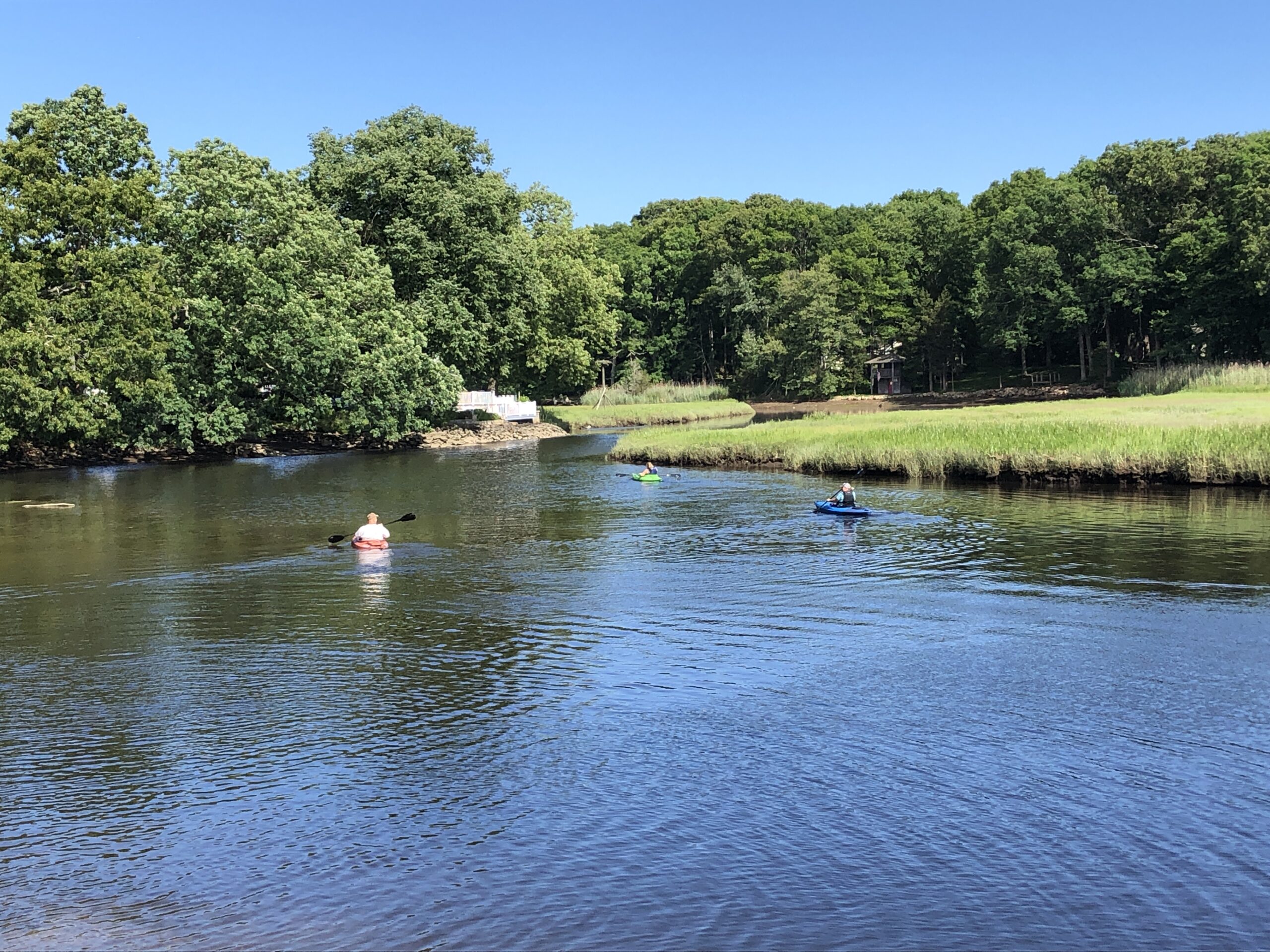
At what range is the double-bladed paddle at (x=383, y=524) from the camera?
30.2 m

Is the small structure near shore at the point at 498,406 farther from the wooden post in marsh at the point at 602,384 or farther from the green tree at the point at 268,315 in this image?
the green tree at the point at 268,315

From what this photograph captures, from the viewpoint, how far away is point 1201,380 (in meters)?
74.2

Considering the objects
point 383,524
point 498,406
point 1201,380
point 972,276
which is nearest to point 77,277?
point 383,524

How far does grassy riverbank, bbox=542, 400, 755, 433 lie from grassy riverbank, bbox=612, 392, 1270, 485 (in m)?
32.7

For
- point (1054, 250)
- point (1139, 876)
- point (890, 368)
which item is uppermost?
point (1054, 250)

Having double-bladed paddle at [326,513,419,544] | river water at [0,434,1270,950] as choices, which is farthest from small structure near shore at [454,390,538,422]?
river water at [0,434,1270,950]

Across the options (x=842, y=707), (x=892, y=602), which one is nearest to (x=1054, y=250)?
(x=892, y=602)

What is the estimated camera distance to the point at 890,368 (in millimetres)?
125250

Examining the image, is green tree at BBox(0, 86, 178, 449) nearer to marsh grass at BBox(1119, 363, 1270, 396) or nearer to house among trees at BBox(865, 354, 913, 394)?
marsh grass at BBox(1119, 363, 1270, 396)

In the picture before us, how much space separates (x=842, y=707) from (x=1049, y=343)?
332ft

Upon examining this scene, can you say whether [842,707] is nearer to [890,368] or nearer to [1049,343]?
[1049,343]

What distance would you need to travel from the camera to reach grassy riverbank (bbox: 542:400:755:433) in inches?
3836

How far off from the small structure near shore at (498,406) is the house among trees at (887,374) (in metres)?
43.1

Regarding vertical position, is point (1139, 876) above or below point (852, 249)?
below
